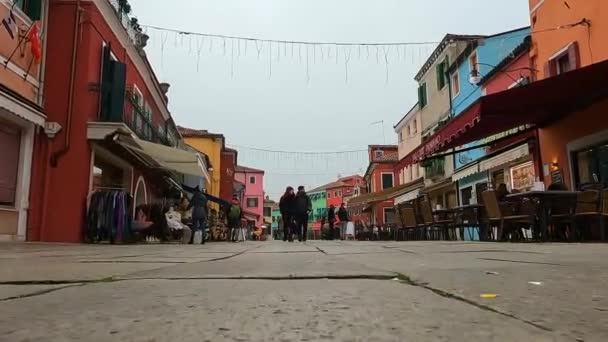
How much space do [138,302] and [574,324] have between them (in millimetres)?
1425

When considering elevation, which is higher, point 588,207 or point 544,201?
point 544,201

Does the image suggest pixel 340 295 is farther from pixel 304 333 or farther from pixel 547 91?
pixel 547 91

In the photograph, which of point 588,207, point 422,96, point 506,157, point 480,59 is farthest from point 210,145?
point 588,207

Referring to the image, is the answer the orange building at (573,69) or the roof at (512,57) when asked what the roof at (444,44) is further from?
the orange building at (573,69)

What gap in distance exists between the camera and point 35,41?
31.5ft

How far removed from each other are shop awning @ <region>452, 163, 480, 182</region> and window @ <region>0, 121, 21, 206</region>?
17.5 m

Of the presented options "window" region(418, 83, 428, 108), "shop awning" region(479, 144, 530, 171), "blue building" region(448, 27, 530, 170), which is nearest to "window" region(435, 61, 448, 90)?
"blue building" region(448, 27, 530, 170)

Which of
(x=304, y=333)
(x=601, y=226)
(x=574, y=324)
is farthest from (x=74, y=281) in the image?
(x=601, y=226)

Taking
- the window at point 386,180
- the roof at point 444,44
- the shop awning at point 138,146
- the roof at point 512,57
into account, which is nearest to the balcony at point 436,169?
the roof at point 444,44

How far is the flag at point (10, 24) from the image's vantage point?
8562mm

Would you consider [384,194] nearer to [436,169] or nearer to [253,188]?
[436,169]

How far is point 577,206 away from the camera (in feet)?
28.3

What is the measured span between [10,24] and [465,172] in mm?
19295

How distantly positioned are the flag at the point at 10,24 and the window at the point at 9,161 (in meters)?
1.56
